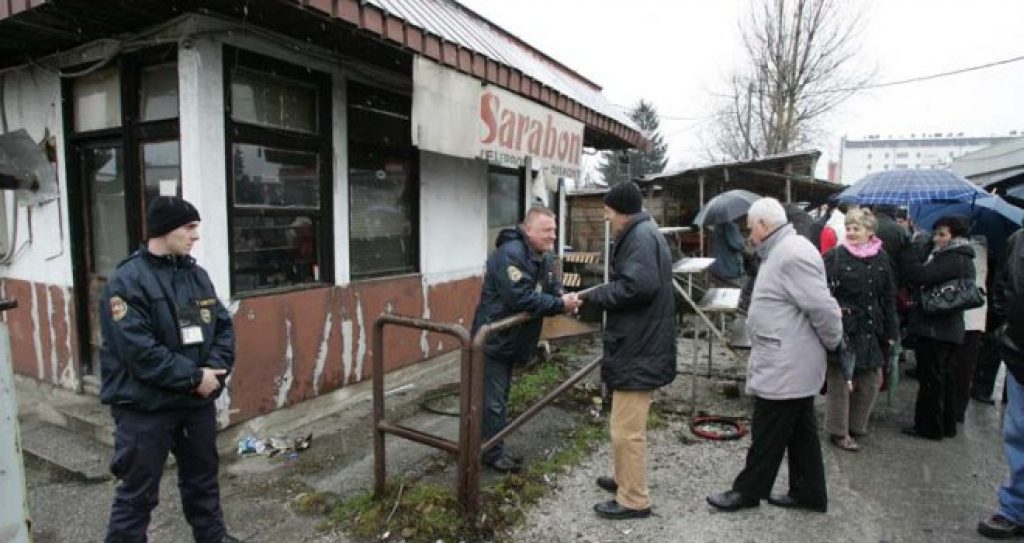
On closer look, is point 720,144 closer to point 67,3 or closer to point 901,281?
point 901,281

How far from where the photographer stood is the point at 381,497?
11.2ft

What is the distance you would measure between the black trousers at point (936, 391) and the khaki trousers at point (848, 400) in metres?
0.44

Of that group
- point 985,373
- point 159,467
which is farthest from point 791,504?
point 985,373

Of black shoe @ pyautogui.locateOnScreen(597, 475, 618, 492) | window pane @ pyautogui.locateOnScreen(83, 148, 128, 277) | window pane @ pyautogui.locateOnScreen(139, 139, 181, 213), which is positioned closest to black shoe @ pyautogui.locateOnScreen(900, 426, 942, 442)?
black shoe @ pyautogui.locateOnScreen(597, 475, 618, 492)

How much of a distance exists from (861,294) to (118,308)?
4.67m

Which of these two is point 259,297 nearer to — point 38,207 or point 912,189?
point 38,207

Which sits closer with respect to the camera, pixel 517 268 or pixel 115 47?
pixel 517 268

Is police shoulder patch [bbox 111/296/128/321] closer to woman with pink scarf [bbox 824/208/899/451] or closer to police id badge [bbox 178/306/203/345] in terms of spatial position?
police id badge [bbox 178/306/203/345]

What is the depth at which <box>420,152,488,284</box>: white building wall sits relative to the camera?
6047 mm

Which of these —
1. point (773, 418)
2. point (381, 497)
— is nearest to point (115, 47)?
point (381, 497)

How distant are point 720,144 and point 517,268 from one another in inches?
1317

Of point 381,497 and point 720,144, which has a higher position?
point 720,144

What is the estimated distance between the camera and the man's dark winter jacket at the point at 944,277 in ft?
Result: 15.0

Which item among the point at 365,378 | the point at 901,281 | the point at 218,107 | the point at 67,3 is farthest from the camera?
the point at 365,378
